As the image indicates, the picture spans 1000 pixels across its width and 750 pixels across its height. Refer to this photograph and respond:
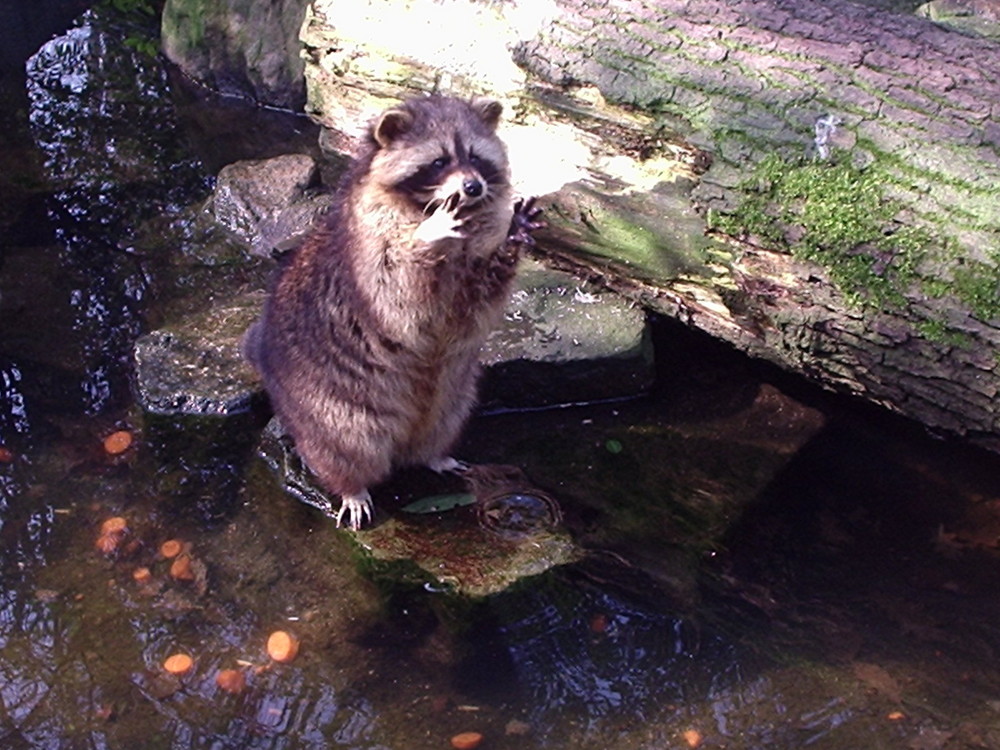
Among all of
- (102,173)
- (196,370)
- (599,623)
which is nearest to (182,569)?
(196,370)

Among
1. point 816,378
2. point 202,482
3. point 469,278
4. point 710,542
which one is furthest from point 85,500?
point 816,378

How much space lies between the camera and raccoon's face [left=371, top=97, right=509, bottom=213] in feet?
12.5

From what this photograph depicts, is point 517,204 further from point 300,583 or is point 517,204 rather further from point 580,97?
point 300,583

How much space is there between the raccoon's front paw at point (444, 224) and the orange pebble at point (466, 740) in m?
1.53

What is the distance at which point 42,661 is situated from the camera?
3598 mm

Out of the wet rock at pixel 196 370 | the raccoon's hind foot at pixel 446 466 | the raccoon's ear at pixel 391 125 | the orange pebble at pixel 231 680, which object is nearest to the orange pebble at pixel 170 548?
the orange pebble at pixel 231 680

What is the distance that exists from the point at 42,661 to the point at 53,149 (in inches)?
147

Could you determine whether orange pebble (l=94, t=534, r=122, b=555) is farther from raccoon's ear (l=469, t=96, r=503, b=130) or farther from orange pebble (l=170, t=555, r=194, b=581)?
raccoon's ear (l=469, t=96, r=503, b=130)

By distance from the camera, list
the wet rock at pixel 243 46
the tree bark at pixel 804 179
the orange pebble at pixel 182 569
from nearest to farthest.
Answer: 1. the tree bark at pixel 804 179
2. the orange pebble at pixel 182 569
3. the wet rock at pixel 243 46

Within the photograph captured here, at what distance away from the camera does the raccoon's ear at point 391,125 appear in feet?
12.5

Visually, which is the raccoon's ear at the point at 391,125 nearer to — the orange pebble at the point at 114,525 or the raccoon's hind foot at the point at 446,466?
the raccoon's hind foot at the point at 446,466

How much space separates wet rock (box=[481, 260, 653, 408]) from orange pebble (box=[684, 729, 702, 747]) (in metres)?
1.70

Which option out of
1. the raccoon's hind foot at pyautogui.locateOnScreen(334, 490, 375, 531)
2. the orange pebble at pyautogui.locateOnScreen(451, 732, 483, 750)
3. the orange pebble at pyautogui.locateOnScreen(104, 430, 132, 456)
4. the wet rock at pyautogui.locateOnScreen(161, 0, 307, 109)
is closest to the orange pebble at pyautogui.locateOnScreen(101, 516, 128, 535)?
the orange pebble at pyautogui.locateOnScreen(104, 430, 132, 456)

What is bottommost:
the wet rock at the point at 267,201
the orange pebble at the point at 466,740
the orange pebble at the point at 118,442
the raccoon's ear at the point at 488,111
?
the orange pebble at the point at 118,442
